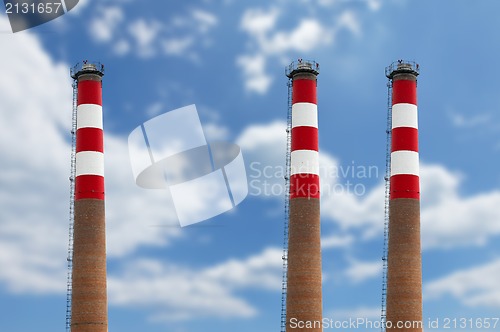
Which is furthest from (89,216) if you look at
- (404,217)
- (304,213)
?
(404,217)

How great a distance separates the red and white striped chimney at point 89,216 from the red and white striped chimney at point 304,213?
11.0 m

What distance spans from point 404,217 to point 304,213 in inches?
230

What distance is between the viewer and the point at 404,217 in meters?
53.2

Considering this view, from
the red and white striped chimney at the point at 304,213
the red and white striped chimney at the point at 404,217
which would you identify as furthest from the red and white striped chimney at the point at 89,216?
the red and white striped chimney at the point at 404,217

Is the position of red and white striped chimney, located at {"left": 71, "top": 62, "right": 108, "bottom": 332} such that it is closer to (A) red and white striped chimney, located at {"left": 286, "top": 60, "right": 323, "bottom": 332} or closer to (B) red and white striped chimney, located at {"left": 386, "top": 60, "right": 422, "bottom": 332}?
(A) red and white striped chimney, located at {"left": 286, "top": 60, "right": 323, "bottom": 332}

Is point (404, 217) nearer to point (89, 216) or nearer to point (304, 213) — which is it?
point (304, 213)

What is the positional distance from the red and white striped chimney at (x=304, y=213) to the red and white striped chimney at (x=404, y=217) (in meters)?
4.36

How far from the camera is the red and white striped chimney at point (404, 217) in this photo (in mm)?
52250

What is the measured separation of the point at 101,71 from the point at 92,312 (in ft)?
48.1

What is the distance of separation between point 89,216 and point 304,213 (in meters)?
12.5

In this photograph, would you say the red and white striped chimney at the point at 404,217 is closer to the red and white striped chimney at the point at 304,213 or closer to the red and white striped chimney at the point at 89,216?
the red and white striped chimney at the point at 304,213

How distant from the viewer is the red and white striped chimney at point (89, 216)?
5234 cm

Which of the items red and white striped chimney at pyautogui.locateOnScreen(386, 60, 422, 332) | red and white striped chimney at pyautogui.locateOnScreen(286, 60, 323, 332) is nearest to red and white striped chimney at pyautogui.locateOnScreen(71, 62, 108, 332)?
red and white striped chimney at pyautogui.locateOnScreen(286, 60, 323, 332)

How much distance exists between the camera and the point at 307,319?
51.8 metres
